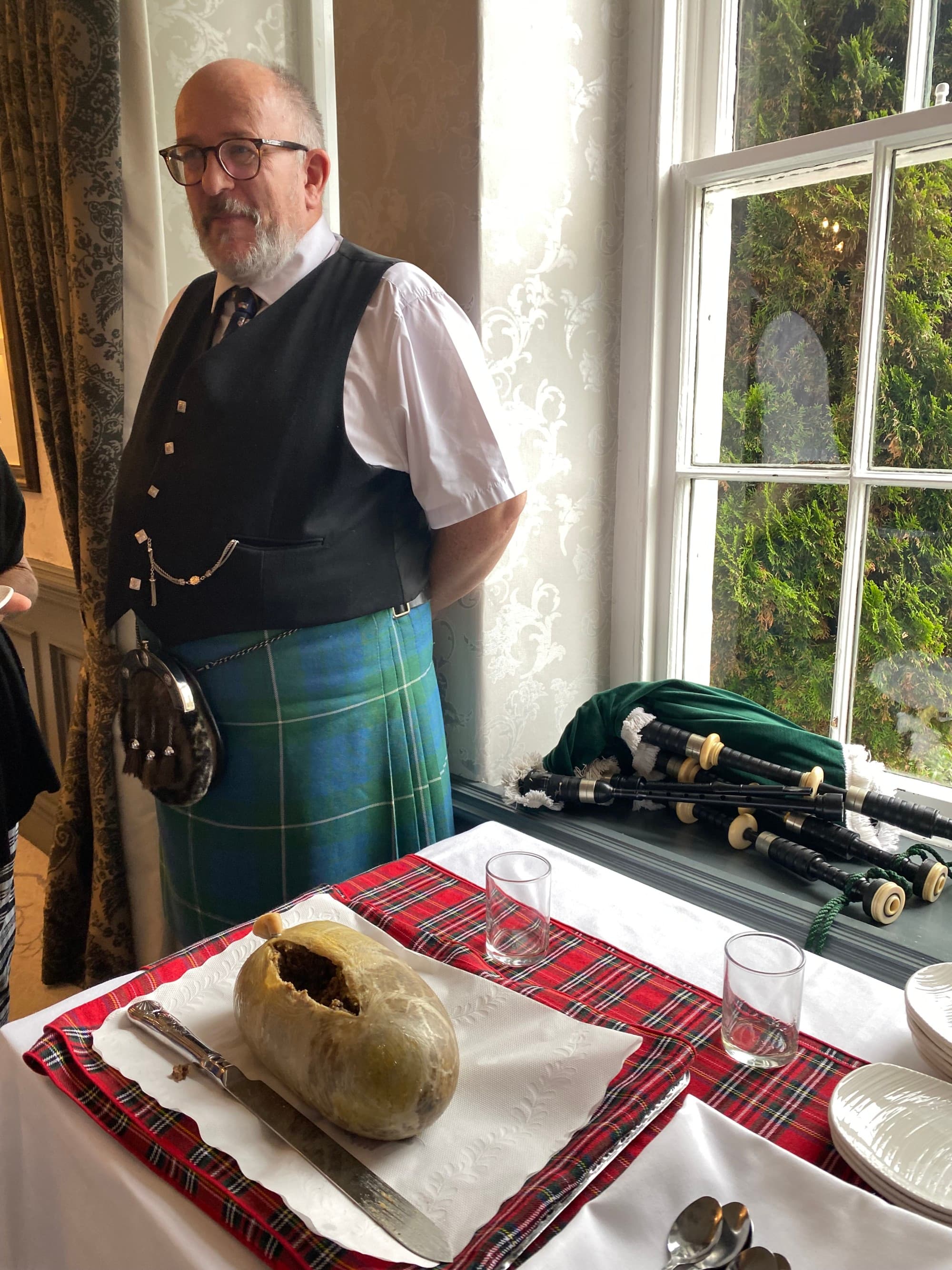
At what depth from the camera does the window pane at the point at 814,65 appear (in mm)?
1213

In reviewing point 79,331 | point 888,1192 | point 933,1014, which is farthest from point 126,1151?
point 79,331

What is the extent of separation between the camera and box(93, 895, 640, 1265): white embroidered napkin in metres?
0.50

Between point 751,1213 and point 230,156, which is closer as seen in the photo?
point 751,1213

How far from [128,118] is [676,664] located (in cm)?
133

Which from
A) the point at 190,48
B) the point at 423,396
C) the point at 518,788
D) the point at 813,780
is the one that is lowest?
the point at 518,788

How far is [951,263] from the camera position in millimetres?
1190

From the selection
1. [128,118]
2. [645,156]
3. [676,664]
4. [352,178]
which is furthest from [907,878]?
[128,118]

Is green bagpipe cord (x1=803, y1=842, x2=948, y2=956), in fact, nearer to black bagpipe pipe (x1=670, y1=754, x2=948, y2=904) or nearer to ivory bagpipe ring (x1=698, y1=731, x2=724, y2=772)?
black bagpipe pipe (x1=670, y1=754, x2=948, y2=904)

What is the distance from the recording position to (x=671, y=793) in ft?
4.21

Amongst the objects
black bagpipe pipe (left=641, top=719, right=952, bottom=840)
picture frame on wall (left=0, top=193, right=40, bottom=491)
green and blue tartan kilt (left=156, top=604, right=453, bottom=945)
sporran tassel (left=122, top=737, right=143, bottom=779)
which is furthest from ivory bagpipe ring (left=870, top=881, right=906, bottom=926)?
picture frame on wall (left=0, top=193, right=40, bottom=491)

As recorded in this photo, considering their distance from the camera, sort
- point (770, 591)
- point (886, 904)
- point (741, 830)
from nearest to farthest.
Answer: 1. point (886, 904)
2. point (741, 830)
3. point (770, 591)

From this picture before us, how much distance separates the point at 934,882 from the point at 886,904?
92 mm

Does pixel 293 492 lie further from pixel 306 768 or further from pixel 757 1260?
pixel 757 1260

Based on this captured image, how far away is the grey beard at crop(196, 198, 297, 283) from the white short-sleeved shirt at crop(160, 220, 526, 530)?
0.02 meters
